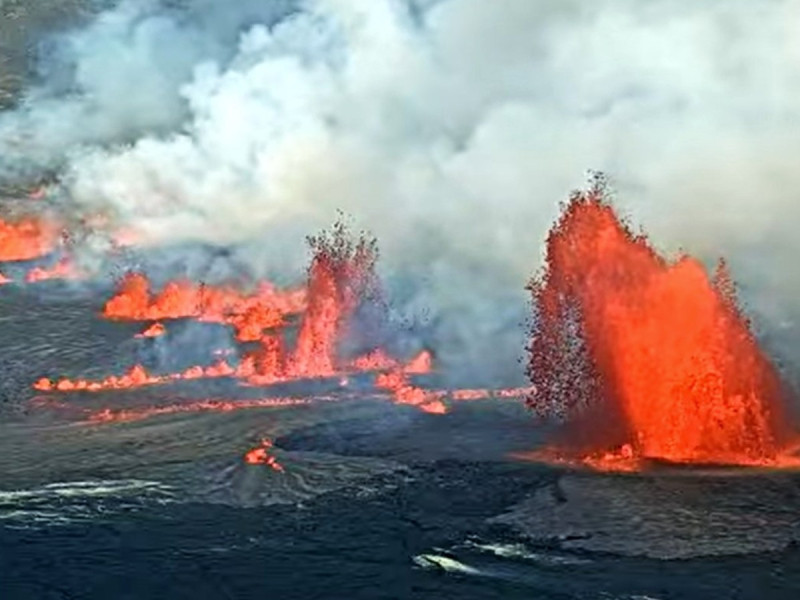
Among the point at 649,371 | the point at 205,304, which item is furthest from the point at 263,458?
the point at 205,304

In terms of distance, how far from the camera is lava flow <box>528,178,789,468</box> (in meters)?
49.2

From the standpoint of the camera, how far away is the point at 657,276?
5609cm

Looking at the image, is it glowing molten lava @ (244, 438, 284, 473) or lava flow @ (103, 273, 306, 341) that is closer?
glowing molten lava @ (244, 438, 284, 473)

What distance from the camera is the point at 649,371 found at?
174 feet

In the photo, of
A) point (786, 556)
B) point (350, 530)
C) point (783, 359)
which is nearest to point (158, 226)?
point (783, 359)

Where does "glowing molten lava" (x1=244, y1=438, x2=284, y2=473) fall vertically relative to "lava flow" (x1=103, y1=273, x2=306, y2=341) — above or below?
below

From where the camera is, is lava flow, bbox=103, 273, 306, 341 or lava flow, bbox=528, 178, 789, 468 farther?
lava flow, bbox=103, 273, 306, 341

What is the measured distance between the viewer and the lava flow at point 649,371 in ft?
161

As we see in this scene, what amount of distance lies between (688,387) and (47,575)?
28.1 meters

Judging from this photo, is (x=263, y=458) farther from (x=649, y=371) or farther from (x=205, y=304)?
(x=205, y=304)

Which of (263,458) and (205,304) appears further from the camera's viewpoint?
(205,304)

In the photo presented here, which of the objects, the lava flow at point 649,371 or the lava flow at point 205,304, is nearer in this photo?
the lava flow at point 649,371

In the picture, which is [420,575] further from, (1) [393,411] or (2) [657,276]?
(2) [657,276]

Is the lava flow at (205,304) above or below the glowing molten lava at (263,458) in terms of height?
above
